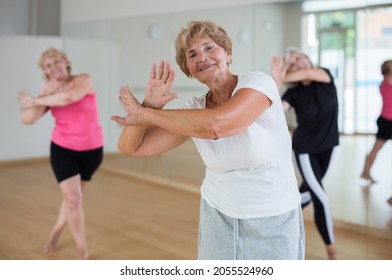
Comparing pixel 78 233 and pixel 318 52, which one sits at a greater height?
pixel 318 52

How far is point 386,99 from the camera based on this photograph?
3.03 meters

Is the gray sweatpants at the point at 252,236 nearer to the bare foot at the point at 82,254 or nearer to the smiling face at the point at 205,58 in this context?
the smiling face at the point at 205,58

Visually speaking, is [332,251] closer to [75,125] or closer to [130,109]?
[75,125]

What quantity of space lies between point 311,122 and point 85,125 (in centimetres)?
120

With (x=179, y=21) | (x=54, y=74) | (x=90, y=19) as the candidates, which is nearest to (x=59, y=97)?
(x=54, y=74)

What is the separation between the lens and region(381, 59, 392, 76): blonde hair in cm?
304

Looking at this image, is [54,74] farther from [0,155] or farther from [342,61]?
[342,61]

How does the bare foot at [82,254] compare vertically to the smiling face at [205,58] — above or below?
below

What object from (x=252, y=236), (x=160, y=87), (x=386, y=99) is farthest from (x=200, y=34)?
(x=386, y=99)

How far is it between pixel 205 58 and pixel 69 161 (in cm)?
167

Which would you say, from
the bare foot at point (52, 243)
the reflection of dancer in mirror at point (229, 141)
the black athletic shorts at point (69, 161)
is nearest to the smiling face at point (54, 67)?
the black athletic shorts at point (69, 161)

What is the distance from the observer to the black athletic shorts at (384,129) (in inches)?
122

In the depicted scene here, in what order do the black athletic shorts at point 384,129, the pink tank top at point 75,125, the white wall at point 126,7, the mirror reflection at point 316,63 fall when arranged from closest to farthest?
1. the pink tank top at point 75,125
2. the black athletic shorts at point 384,129
3. the mirror reflection at point 316,63
4. the white wall at point 126,7
